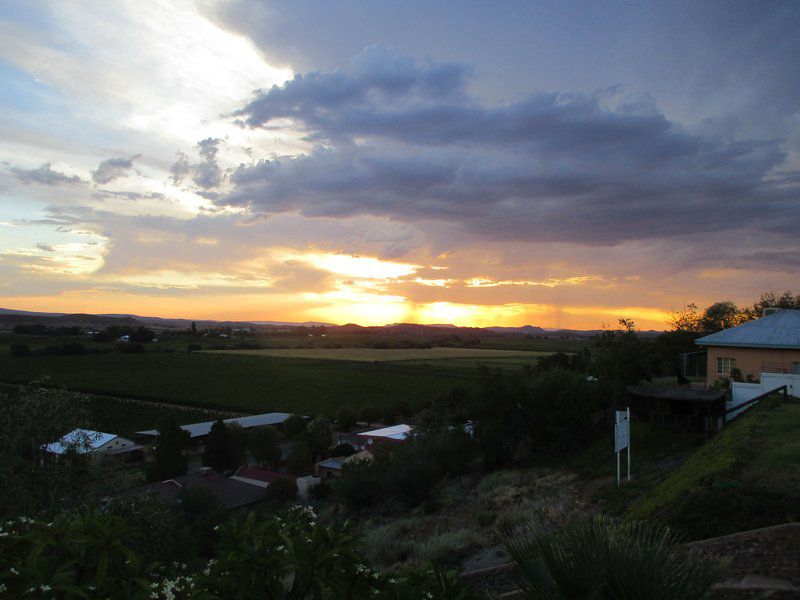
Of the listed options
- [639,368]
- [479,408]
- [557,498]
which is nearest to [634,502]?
[557,498]

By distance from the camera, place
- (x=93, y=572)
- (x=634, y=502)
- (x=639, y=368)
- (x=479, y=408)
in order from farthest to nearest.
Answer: (x=639, y=368)
(x=479, y=408)
(x=634, y=502)
(x=93, y=572)

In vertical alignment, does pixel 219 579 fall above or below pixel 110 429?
above

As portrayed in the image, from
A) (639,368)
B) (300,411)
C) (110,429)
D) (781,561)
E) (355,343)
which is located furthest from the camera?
(355,343)

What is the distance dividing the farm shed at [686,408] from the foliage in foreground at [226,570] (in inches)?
574

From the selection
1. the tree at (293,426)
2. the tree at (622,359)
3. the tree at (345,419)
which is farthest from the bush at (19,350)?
the tree at (622,359)

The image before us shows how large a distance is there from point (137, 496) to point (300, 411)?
4495 cm

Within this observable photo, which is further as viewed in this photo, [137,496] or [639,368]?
[639,368]

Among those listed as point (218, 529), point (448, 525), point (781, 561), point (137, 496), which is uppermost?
point (218, 529)

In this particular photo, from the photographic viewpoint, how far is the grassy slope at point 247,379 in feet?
200

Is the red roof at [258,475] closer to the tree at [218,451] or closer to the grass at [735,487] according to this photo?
the tree at [218,451]

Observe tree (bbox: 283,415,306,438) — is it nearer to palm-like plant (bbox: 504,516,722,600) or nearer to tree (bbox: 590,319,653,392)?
tree (bbox: 590,319,653,392)

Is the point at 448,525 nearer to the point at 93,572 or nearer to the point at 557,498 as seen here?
the point at 557,498

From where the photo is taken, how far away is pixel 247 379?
78.8 meters

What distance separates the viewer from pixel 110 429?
47094 millimetres
